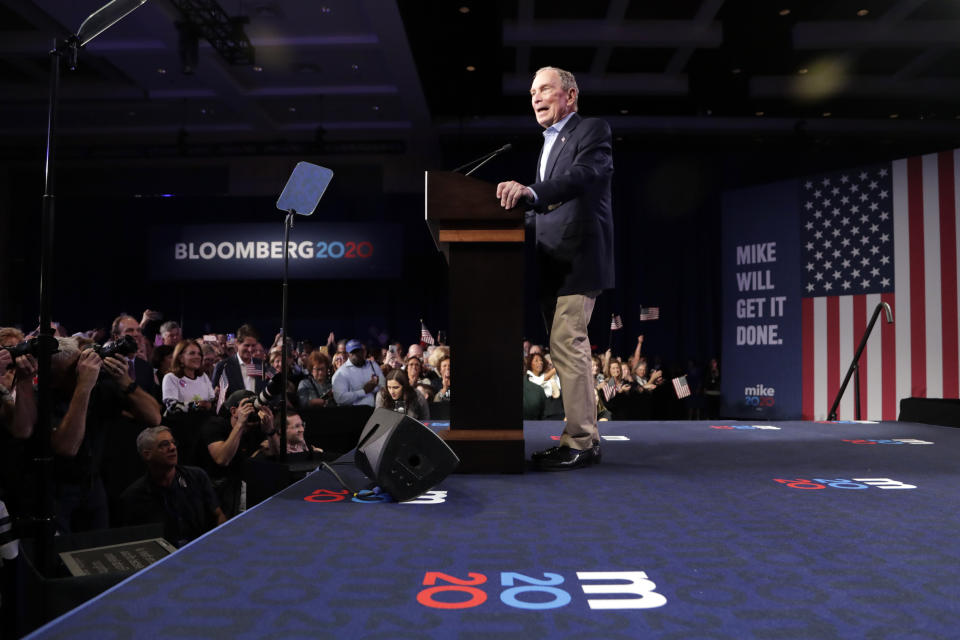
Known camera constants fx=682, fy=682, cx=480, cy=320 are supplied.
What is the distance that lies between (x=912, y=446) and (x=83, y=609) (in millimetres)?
2699

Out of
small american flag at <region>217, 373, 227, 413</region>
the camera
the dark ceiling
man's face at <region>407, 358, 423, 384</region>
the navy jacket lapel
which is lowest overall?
small american flag at <region>217, 373, 227, 413</region>

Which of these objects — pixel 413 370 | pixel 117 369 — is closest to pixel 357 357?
pixel 413 370

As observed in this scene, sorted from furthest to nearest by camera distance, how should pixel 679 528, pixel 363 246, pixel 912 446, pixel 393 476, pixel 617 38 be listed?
1. pixel 363 246
2. pixel 617 38
3. pixel 912 446
4. pixel 393 476
5. pixel 679 528

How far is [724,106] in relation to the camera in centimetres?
861

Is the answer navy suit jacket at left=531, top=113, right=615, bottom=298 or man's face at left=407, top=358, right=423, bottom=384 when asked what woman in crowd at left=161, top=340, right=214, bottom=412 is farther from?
navy suit jacket at left=531, top=113, right=615, bottom=298

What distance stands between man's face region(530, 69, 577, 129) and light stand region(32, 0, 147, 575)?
1.14 m

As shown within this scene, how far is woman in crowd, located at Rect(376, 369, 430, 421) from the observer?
486cm

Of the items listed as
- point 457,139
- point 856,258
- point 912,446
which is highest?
point 457,139

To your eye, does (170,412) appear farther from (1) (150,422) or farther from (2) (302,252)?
(2) (302,252)

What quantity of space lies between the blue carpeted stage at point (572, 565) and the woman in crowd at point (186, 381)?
2.86 m

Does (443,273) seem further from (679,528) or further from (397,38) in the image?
(679,528)

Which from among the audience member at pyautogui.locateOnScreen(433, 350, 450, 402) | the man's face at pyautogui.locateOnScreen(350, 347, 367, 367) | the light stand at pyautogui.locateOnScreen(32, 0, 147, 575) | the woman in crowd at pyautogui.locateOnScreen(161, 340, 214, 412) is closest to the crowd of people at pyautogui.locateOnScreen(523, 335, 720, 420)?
the audience member at pyautogui.locateOnScreen(433, 350, 450, 402)

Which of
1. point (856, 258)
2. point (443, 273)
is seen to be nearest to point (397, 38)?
point (443, 273)

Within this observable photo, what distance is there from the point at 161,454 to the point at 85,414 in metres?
0.86
